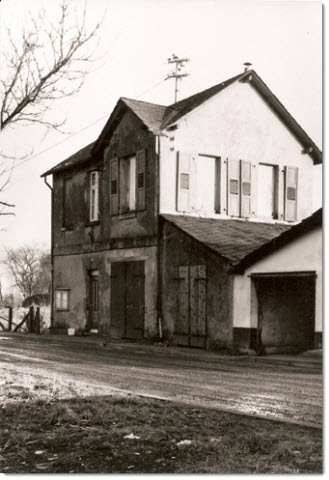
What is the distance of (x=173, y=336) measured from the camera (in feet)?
55.2

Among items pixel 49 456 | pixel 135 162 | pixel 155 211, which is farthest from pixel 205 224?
pixel 49 456

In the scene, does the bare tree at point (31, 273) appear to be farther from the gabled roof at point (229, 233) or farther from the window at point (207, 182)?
the gabled roof at point (229, 233)

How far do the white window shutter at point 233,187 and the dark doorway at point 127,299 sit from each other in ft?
9.24

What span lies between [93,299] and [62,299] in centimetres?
159

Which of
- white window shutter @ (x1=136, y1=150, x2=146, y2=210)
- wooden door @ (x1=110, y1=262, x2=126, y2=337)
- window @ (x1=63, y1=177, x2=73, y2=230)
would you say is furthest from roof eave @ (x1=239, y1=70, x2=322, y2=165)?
window @ (x1=63, y1=177, x2=73, y2=230)

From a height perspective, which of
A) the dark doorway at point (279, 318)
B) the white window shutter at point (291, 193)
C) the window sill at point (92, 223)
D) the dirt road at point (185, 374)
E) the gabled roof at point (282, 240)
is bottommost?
the dirt road at point (185, 374)

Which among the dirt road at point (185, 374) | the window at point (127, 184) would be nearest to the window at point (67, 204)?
the window at point (127, 184)

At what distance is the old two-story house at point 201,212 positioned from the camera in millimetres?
15109

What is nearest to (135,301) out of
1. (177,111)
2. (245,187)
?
(245,187)

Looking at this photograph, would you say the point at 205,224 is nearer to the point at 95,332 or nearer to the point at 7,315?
the point at 95,332

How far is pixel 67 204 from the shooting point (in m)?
22.3

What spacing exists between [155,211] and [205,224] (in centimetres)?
134

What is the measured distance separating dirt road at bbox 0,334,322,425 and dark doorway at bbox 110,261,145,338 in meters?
1.10

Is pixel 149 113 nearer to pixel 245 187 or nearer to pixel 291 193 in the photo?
pixel 245 187
